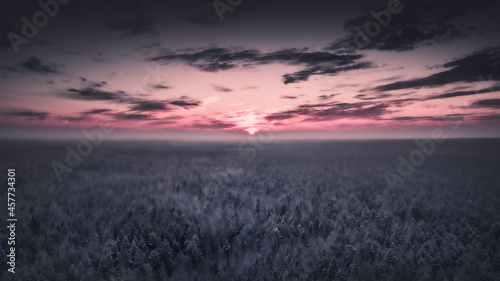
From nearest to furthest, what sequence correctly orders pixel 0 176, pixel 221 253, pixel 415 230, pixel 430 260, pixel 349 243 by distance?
pixel 430 260
pixel 221 253
pixel 349 243
pixel 415 230
pixel 0 176

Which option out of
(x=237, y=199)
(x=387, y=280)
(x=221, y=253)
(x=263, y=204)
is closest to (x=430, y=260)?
(x=387, y=280)

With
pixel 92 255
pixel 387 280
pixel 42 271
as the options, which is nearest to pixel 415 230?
pixel 387 280

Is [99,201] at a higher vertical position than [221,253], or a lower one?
higher

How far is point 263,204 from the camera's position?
933 centimetres

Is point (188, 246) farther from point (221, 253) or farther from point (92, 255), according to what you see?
point (92, 255)

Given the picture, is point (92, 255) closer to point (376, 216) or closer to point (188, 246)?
point (188, 246)

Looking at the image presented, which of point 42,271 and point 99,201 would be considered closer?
point 42,271

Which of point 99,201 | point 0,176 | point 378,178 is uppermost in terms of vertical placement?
point 0,176

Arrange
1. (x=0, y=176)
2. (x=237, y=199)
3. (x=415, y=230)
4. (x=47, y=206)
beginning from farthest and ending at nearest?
(x=0, y=176), (x=237, y=199), (x=47, y=206), (x=415, y=230)

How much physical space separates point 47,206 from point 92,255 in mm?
5149

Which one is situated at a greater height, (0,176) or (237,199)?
(0,176)

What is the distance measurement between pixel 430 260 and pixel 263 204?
532 centimetres

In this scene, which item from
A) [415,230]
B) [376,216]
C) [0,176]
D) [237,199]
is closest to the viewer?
[415,230]

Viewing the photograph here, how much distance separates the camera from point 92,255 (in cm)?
543
